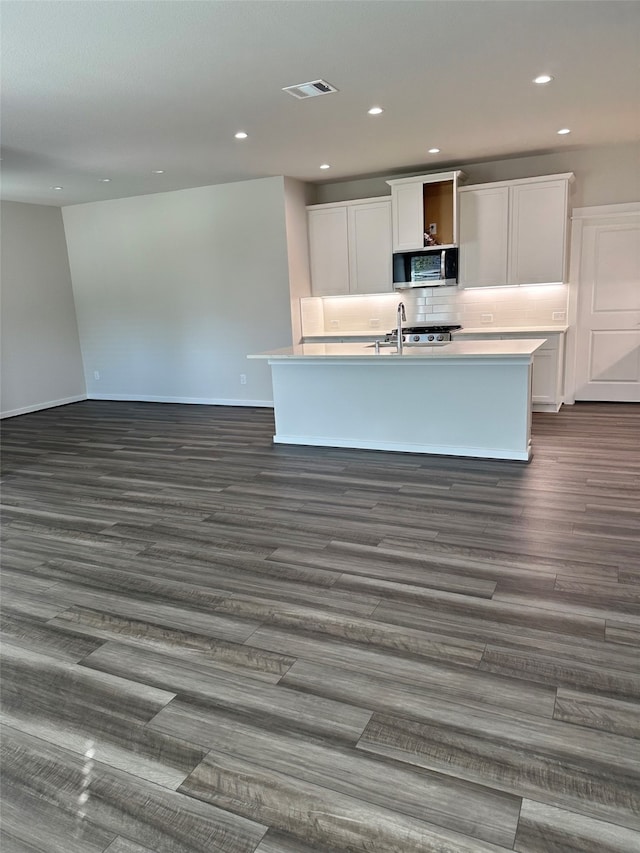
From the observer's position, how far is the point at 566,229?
20.2ft

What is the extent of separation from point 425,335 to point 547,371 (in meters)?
1.39

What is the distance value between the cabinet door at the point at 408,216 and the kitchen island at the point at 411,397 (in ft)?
6.25

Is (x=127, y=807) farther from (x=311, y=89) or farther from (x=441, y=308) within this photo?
(x=441, y=308)

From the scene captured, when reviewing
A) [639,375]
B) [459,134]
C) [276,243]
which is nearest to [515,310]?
[639,375]

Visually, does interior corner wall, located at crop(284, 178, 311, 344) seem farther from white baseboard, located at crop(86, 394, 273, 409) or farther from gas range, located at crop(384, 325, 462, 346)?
gas range, located at crop(384, 325, 462, 346)

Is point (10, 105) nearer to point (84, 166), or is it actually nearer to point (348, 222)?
point (84, 166)

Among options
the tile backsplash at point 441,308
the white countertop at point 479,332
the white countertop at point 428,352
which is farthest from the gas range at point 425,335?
the white countertop at point 428,352

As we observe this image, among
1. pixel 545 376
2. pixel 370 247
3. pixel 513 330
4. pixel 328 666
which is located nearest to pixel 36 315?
pixel 370 247

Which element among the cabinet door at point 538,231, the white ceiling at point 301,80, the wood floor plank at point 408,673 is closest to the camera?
the wood floor plank at point 408,673

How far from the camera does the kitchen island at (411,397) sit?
4.59 metres

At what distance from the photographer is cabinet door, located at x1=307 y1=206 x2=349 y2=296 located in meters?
7.18

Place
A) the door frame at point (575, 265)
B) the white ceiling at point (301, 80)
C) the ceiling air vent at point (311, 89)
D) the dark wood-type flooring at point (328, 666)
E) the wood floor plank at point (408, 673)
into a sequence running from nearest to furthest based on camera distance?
1. the dark wood-type flooring at point (328, 666)
2. the wood floor plank at point (408, 673)
3. the white ceiling at point (301, 80)
4. the ceiling air vent at point (311, 89)
5. the door frame at point (575, 265)

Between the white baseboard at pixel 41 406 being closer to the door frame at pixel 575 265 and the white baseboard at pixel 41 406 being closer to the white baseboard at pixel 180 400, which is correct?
the white baseboard at pixel 180 400

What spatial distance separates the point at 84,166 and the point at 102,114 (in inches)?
69.5
